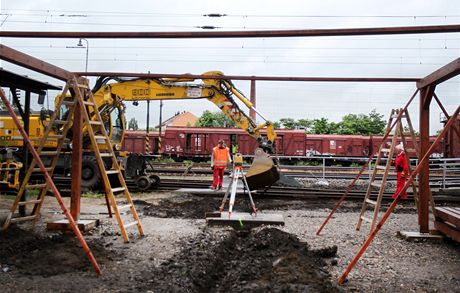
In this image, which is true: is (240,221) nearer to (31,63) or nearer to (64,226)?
(64,226)

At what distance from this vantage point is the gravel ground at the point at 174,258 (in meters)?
4.66

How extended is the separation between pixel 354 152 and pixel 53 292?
3367 centimetres

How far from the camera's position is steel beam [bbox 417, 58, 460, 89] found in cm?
582

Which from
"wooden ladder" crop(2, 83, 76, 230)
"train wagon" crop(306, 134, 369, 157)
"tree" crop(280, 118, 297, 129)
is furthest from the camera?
"tree" crop(280, 118, 297, 129)

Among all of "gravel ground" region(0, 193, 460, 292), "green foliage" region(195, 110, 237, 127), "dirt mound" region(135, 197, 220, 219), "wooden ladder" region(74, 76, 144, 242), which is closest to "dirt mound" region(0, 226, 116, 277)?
"gravel ground" region(0, 193, 460, 292)

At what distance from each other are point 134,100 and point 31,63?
942 centimetres

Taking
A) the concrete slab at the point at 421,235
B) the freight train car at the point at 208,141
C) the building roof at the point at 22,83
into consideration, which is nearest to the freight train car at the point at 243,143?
the freight train car at the point at 208,141

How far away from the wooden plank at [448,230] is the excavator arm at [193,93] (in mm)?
8022

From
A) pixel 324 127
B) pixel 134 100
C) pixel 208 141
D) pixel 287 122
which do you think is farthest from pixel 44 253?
pixel 287 122

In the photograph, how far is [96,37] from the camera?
497 cm

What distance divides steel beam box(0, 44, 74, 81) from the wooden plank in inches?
262

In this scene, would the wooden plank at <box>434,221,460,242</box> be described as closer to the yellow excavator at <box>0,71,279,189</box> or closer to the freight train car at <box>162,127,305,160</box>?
the yellow excavator at <box>0,71,279,189</box>

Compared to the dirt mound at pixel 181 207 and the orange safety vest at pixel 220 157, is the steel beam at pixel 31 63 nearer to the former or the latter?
the dirt mound at pixel 181 207

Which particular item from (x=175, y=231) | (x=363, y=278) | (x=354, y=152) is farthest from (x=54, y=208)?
(x=354, y=152)
